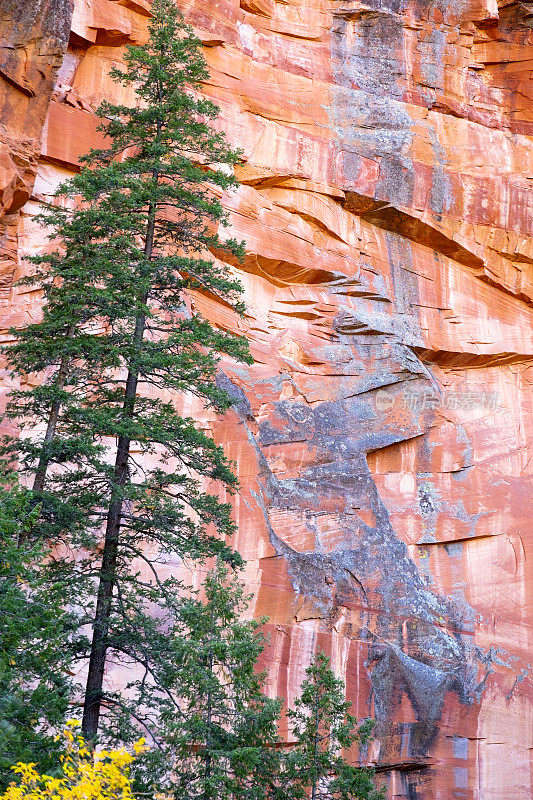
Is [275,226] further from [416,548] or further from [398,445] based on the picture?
[416,548]

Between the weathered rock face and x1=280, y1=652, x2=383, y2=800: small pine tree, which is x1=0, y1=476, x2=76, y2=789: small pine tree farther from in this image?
the weathered rock face

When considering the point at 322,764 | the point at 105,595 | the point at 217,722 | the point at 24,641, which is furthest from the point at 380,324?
the point at 24,641

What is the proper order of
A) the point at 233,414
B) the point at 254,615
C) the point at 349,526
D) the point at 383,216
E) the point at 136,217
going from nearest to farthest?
the point at 136,217
the point at 254,615
the point at 233,414
the point at 349,526
the point at 383,216

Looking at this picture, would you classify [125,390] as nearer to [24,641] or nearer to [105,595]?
[105,595]

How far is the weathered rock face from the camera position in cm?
2064

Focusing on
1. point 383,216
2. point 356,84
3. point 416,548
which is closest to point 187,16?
point 356,84

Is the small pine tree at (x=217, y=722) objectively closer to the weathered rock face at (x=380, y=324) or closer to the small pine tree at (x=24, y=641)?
the small pine tree at (x=24, y=641)

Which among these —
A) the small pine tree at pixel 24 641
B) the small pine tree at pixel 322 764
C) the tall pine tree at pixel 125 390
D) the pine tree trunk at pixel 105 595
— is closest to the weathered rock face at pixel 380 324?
the tall pine tree at pixel 125 390

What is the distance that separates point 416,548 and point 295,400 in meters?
5.52

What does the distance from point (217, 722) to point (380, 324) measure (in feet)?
53.7

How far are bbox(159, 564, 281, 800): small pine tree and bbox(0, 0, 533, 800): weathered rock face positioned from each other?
7.77 m

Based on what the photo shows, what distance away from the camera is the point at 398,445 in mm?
25406

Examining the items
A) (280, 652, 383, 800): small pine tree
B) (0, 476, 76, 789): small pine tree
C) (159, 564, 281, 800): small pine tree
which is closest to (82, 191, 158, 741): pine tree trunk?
(0, 476, 76, 789): small pine tree

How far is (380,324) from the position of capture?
25.9 meters
